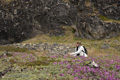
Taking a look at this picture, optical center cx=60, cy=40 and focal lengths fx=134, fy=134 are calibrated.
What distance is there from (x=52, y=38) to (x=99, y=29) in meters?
19.5

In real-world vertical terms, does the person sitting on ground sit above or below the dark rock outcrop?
below

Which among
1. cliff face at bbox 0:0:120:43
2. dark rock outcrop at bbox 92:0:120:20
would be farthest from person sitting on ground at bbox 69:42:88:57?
dark rock outcrop at bbox 92:0:120:20

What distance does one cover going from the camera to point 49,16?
62500 millimetres

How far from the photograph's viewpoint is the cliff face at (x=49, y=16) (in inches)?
2194

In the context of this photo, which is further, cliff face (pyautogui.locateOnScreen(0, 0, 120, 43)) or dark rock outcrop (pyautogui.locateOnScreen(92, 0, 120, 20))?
dark rock outcrop (pyautogui.locateOnScreen(92, 0, 120, 20))

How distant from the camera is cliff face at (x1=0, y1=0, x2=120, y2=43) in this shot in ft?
183

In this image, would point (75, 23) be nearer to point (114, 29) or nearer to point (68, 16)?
point (68, 16)

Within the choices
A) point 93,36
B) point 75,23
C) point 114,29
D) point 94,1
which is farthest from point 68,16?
point 114,29

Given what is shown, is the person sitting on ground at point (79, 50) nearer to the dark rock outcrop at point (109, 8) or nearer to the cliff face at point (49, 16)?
the cliff face at point (49, 16)

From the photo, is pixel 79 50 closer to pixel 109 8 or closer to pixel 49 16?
pixel 49 16

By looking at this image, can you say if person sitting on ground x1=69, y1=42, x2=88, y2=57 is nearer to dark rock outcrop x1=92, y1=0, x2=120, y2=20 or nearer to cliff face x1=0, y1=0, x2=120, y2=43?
cliff face x1=0, y1=0, x2=120, y2=43

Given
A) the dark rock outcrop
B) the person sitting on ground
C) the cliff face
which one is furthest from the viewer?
the dark rock outcrop

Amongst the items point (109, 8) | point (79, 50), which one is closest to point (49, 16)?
point (109, 8)

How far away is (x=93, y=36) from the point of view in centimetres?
5128
